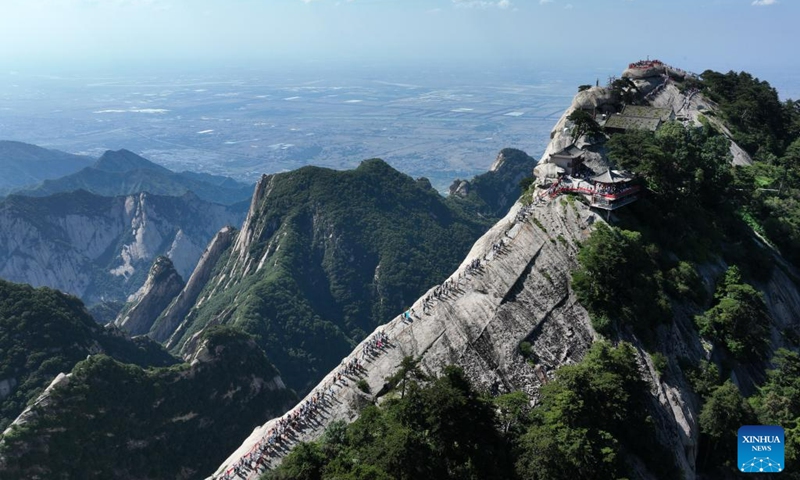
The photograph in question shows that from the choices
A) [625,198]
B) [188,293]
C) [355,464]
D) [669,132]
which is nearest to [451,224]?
[188,293]

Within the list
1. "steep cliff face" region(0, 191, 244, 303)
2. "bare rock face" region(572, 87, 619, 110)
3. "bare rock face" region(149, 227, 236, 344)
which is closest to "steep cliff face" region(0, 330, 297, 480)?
"bare rock face" region(149, 227, 236, 344)

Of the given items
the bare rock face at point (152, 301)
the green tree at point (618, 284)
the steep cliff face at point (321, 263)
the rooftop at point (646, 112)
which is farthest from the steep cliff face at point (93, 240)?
the green tree at point (618, 284)

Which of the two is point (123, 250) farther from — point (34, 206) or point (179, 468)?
point (179, 468)

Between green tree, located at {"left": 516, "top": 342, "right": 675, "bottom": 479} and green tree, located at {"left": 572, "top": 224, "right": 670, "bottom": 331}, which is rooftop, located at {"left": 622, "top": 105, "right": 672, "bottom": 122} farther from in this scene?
green tree, located at {"left": 516, "top": 342, "right": 675, "bottom": 479}

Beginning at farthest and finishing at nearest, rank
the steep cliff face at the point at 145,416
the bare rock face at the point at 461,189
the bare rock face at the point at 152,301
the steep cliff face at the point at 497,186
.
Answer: the bare rock face at the point at 461,189 < the steep cliff face at the point at 497,186 < the bare rock face at the point at 152,301 < the steep cliff face at the point at 145,416

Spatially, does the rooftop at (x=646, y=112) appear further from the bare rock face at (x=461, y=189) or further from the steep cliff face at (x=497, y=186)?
the bare rock face at (x=461, y=189)

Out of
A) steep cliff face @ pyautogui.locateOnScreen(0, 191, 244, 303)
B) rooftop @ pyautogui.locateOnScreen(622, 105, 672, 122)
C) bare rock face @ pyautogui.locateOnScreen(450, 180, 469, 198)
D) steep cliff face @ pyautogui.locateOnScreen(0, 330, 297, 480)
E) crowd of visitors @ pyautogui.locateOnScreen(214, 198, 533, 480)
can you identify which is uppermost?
rooftop @ pyautogui.locateOnScreen(622, 105, 672, 122)
